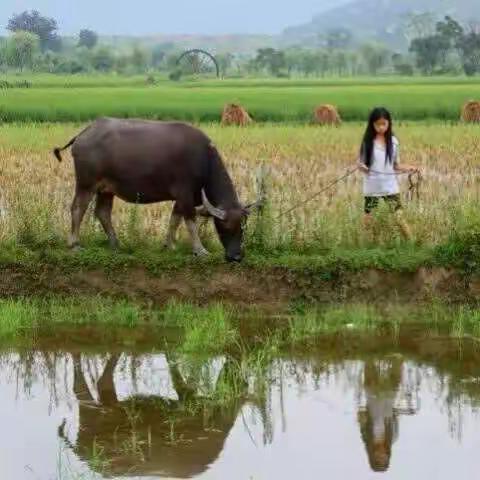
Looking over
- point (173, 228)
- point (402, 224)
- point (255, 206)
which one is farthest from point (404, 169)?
point (173, 228)

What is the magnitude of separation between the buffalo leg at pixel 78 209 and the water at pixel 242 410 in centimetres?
164

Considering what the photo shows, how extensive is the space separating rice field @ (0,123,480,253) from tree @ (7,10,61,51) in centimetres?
9688

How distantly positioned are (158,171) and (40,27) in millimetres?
114876

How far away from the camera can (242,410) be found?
6.14 meters

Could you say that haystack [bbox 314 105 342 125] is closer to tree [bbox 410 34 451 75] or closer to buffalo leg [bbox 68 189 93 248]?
buffalo leg [bbox 68 189 93 248]

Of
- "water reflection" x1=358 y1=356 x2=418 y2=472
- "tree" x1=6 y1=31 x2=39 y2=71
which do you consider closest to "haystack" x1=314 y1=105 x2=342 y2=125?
"water reflection" x1=358 y1=356 x2=418 y2=472

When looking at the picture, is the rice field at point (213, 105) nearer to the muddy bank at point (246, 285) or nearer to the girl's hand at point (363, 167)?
the girl's hand at point (363, 167)

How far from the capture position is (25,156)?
16.7 m

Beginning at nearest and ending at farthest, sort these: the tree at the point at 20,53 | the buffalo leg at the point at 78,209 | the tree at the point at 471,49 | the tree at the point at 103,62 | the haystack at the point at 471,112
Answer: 1. the buffalo leg at the point at 78,209
2. the haystack at the point at 471,112
3. the tree at the point at 471,49
4. the tree at the point at 20,53
5. the tree at the point at 103,62

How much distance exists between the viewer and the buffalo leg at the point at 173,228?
30.5 feet

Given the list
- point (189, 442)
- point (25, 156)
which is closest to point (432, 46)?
point (25, 156)

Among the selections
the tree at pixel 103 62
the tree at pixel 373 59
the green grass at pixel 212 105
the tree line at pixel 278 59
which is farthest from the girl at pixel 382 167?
the tree at pixel 373 59

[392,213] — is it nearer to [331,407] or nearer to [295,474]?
[331,407]

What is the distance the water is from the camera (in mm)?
5301
